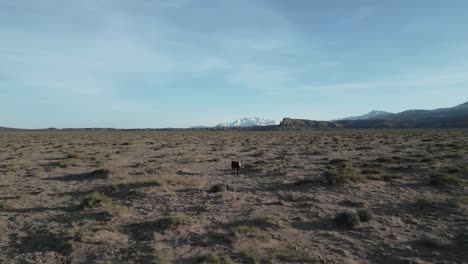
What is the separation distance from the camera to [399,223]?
36.3 ft

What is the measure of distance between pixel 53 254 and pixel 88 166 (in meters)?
16.3

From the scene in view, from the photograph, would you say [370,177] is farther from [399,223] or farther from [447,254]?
[447,254]

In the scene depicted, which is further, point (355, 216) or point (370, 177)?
point (370, 177)

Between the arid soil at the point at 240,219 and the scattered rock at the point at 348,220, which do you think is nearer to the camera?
the arid soil at the point at 240,219

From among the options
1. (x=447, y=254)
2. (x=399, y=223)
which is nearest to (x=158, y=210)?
(x=399, y=223)

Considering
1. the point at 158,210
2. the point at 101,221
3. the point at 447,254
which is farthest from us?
the point at 158,210

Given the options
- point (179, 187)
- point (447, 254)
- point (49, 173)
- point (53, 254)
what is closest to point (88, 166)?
point (49, 173)

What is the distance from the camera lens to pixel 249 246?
9.31m

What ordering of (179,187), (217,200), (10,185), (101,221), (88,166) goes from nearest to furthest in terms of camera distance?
(101,221), (217,200), (179,187), (10,185), (88,166)

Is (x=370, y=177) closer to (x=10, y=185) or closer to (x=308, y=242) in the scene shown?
(x=308, y=242)

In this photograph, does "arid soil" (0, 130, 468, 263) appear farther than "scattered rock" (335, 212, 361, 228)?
No

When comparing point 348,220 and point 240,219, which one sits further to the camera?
point 240,219

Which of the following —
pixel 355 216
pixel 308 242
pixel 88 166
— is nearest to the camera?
pixel 308 242

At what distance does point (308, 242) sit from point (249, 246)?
4.97ft
